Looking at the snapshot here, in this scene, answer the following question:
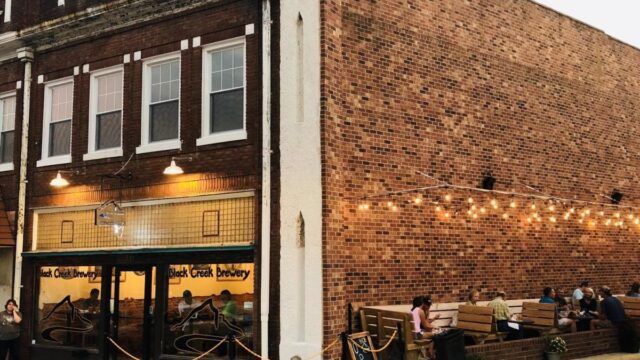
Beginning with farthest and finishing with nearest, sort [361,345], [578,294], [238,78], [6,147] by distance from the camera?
[6,147] < [578,294] < [238,78] < [361,345]

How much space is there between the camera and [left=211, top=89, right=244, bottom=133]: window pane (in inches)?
547

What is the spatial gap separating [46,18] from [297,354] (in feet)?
35.9

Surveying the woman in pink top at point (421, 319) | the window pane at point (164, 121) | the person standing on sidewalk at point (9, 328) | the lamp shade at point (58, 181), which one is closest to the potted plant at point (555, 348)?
the woman in pink top at point (421, 319)

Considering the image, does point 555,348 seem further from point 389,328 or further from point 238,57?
point 238,57

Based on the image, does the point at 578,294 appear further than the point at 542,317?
Yes

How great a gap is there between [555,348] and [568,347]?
89cm

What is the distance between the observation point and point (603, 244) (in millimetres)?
17875

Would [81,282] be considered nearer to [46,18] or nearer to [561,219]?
[46,18]

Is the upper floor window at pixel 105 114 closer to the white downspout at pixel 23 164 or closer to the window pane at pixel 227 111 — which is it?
the white downspout at pixel 23 164

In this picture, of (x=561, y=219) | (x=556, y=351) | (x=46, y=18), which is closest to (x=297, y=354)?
(x=556, y=351)

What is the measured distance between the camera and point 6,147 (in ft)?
60.0

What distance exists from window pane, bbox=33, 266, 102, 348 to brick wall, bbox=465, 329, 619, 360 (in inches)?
Answer: 341

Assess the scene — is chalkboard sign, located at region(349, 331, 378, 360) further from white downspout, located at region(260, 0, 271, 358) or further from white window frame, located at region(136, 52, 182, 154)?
white window frame, located at region(136, 52, 182, 154)

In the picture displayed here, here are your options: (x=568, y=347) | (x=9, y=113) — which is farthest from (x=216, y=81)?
(x=568, y=347)
